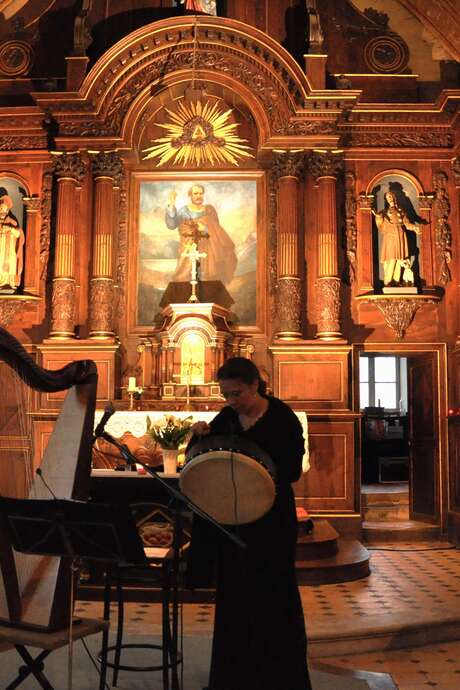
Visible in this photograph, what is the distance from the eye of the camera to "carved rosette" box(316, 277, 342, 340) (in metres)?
10.9

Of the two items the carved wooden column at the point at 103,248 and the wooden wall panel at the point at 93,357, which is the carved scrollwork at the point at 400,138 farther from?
the wooden wall panel at the point at 93,357

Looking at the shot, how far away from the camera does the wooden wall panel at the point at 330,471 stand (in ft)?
34.2

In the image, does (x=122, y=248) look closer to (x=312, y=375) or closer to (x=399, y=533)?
(x=312, y=375)

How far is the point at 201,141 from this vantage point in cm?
1184

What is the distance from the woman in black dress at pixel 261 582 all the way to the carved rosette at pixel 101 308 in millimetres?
7653

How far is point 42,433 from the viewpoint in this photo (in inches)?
417

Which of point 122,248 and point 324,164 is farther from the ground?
point 324,164

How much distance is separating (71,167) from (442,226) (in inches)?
218

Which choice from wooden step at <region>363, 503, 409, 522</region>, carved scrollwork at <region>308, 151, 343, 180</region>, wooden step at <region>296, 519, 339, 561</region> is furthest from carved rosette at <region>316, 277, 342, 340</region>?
wooden step at <region>296, 519, 339, 561</region>

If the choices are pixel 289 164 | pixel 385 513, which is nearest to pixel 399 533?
pixel 385 513

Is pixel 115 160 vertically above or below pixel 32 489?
above

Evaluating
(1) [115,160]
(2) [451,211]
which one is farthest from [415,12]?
(1) [115,160]

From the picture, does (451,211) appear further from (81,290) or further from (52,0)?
(52,0)

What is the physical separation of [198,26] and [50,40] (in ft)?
Answer: 8.45
